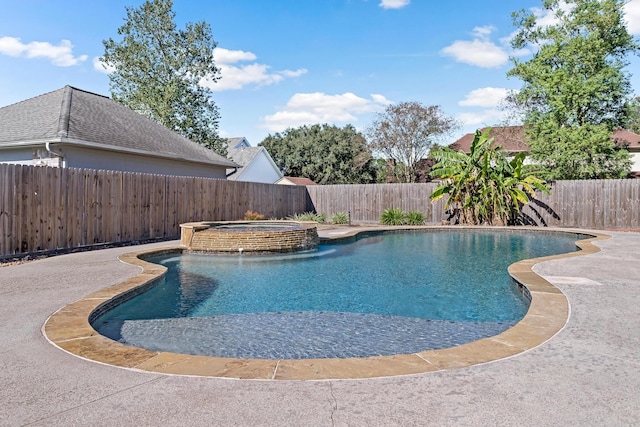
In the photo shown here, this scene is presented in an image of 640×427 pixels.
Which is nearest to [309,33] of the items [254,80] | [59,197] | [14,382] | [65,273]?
[59,197]

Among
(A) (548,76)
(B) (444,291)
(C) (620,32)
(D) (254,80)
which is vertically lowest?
(B) (444,291)

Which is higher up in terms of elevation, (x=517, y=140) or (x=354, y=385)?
(x=517, y=140)

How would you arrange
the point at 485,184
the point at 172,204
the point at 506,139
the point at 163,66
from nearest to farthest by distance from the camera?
the point at 172,204 → the point at 485,184 → the point at 506,139 → the point at 163,66

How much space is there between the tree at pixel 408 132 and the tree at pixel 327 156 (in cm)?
227

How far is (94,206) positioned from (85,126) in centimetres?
466

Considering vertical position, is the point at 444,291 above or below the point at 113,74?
below

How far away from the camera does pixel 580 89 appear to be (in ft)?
61.5

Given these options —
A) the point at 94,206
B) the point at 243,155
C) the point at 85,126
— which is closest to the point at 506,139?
A: the point at 243,155

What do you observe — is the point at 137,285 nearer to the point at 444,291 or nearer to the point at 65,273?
the point at 65,273

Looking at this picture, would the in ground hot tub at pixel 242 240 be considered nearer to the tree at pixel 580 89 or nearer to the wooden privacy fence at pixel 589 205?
the wooden privacy fence at pixel 589 205

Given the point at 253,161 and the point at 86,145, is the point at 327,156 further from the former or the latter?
the point at 86,145

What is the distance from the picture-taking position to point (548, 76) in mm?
19641

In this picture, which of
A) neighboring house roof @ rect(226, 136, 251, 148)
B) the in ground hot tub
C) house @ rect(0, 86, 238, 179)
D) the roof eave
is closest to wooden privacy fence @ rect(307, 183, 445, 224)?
house @ rect(0, 86, 238, 179)

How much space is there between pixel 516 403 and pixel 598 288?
3.95 metres
